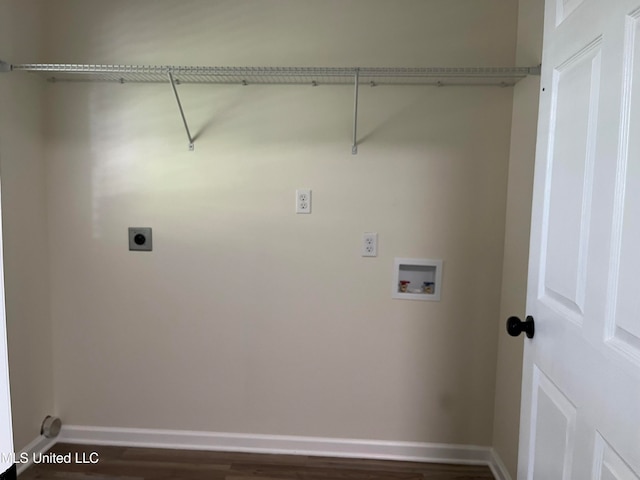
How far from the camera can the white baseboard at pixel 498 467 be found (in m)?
1.69

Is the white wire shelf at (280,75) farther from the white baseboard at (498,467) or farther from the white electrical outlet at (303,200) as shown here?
the white baseboard at (498,467)

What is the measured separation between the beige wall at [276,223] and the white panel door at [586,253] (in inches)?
29.4

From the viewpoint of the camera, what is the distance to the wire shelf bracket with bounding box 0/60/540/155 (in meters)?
1.52

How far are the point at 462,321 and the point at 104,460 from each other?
193cm

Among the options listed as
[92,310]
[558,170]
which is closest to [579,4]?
[558,170]

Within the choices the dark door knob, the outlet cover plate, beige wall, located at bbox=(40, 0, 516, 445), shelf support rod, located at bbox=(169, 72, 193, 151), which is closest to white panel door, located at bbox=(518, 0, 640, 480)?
the dark door knob

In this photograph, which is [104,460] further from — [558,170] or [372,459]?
[558,170]

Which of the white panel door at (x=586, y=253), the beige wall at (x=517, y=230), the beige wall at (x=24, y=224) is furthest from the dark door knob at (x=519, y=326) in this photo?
the beige wall at (x=24, y=224)

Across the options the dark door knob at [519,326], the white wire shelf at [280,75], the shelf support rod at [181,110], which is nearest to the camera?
the dark door knob at [519,326]

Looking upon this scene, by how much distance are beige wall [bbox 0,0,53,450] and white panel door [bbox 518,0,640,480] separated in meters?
2.12

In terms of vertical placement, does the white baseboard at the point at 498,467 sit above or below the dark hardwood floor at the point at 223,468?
above

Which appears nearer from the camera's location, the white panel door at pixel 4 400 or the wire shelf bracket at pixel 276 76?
the white panel door at pixel 4 400

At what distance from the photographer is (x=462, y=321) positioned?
181 centimetres

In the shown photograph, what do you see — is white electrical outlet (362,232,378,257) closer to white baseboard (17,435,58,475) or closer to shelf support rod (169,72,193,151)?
shelf support rod (169,72,193,151)
